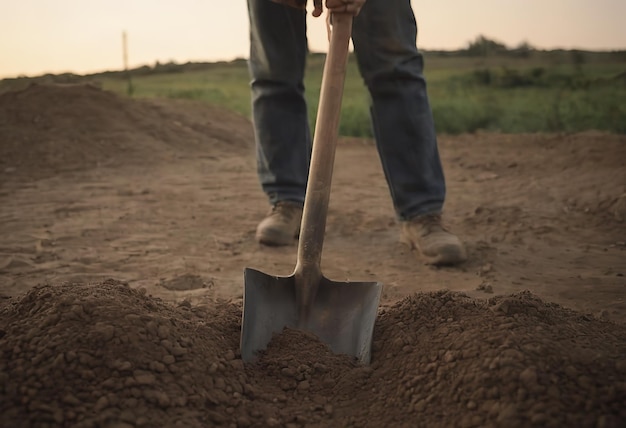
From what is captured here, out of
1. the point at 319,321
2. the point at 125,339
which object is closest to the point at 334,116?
the point at 319,321

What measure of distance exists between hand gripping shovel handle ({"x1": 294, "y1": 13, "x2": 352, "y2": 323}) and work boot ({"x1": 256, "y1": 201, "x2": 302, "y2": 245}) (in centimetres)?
113

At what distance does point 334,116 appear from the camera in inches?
75.7

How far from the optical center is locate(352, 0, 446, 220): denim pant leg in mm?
2686

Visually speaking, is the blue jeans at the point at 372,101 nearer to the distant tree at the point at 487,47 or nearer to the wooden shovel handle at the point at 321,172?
the wooden shovel handle at the point at 321,172

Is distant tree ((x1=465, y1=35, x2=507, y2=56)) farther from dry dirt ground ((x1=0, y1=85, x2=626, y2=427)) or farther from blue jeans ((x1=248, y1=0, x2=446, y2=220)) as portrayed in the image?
blue jeans ((x1=248, y1=0, x2=446, y2=220))

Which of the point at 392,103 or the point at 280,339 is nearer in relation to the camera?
the point at 280,339

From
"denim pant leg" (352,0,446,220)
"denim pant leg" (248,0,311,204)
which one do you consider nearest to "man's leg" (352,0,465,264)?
"denim pant leg" (352,0,446,220)

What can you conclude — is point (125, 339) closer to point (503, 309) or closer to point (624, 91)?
point (503, 309)

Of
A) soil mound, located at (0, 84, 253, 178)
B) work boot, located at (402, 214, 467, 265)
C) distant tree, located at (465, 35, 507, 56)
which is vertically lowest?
work boot, located at (402, 214, 467, 265)

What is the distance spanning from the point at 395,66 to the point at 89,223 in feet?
5.98

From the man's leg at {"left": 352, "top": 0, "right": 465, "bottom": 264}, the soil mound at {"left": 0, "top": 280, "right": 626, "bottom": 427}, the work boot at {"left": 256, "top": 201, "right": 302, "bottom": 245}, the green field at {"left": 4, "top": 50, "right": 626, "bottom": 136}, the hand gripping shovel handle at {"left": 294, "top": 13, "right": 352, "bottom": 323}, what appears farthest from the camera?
the green field at {"left": 4, "top": 50, "right": 626, "bottom": 136}

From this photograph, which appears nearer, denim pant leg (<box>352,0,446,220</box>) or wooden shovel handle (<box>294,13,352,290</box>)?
wooden shovel handle (<box>294,13,352,290</box>)

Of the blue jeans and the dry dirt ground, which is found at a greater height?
the blue jeans

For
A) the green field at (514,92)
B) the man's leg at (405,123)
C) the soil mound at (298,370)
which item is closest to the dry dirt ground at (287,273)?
the soil mound at (298,370)
